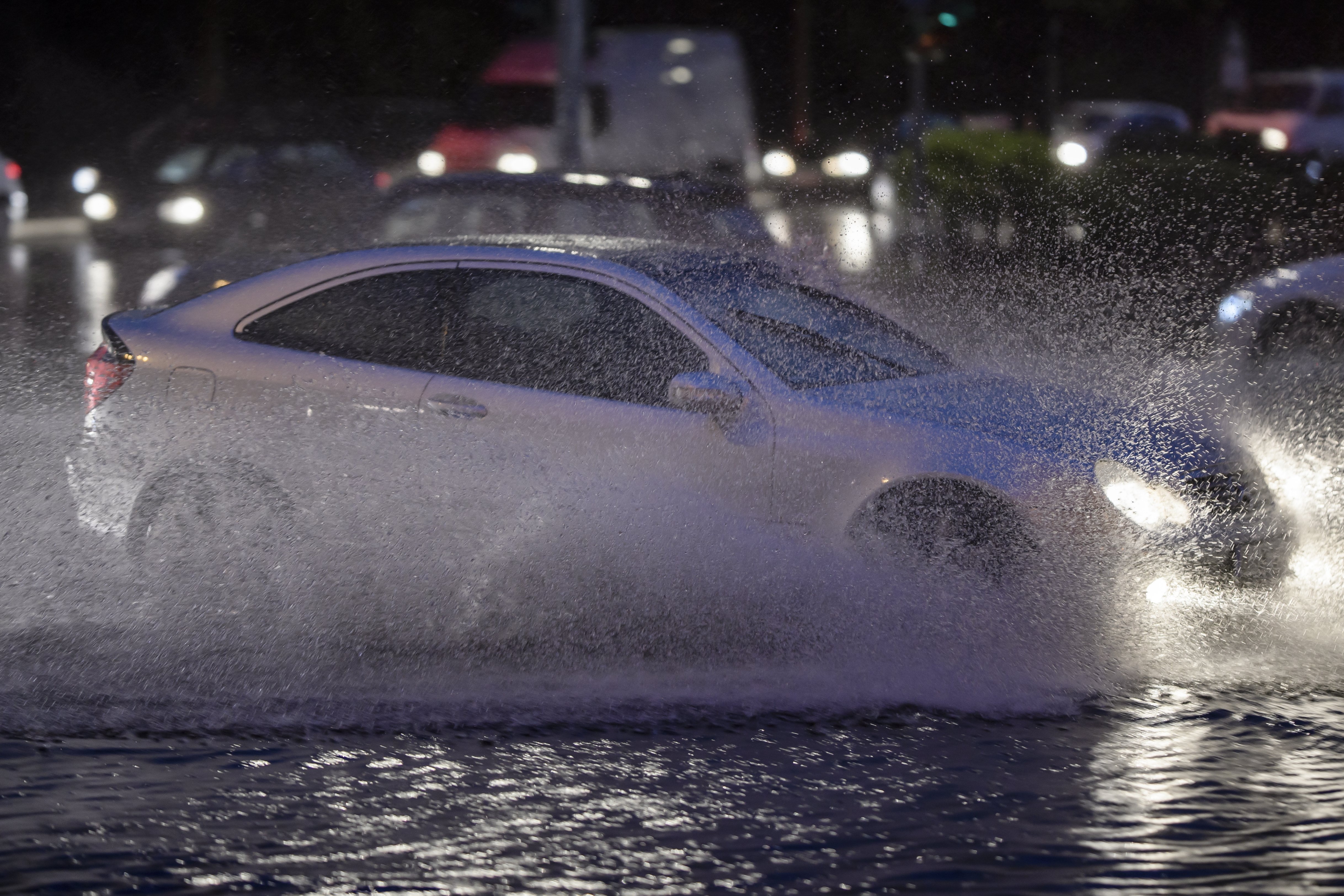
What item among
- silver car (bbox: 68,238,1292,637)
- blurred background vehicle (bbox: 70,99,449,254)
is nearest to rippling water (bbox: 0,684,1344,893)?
silver car (bbox: 68,238,1292,637)

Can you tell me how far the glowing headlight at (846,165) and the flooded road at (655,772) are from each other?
13.1 metres

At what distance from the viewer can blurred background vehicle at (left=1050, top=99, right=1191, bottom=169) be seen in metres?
20.6

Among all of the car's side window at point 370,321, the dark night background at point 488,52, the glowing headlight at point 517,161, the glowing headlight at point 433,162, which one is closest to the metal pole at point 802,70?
the dark night background at point 488,52

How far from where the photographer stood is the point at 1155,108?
2634cm

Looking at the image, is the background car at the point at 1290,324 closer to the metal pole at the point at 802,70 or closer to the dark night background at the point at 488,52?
the dark night background at the point at 488,52

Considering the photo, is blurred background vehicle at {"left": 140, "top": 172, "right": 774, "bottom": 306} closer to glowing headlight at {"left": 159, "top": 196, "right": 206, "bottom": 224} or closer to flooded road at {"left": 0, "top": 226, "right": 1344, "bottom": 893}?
flooded road at {"left": 0, "top": 226, "right": 1344, "bottom": 893}

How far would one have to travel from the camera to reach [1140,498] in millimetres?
5082

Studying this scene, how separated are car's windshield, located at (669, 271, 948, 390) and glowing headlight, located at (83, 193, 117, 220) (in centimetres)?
1434

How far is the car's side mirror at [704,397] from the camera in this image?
5.18 metres

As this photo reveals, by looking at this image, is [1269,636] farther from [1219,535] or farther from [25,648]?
[25,648]

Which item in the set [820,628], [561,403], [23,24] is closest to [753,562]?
[820,628]

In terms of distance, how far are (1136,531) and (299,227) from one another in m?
13.9

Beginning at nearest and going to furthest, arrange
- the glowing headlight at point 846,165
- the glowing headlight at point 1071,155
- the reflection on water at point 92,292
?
the reflection on water at point 92,292, the glowing headlight at point 846,165, the glowing headlight at point 1071,155

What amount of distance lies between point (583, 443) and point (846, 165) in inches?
606
